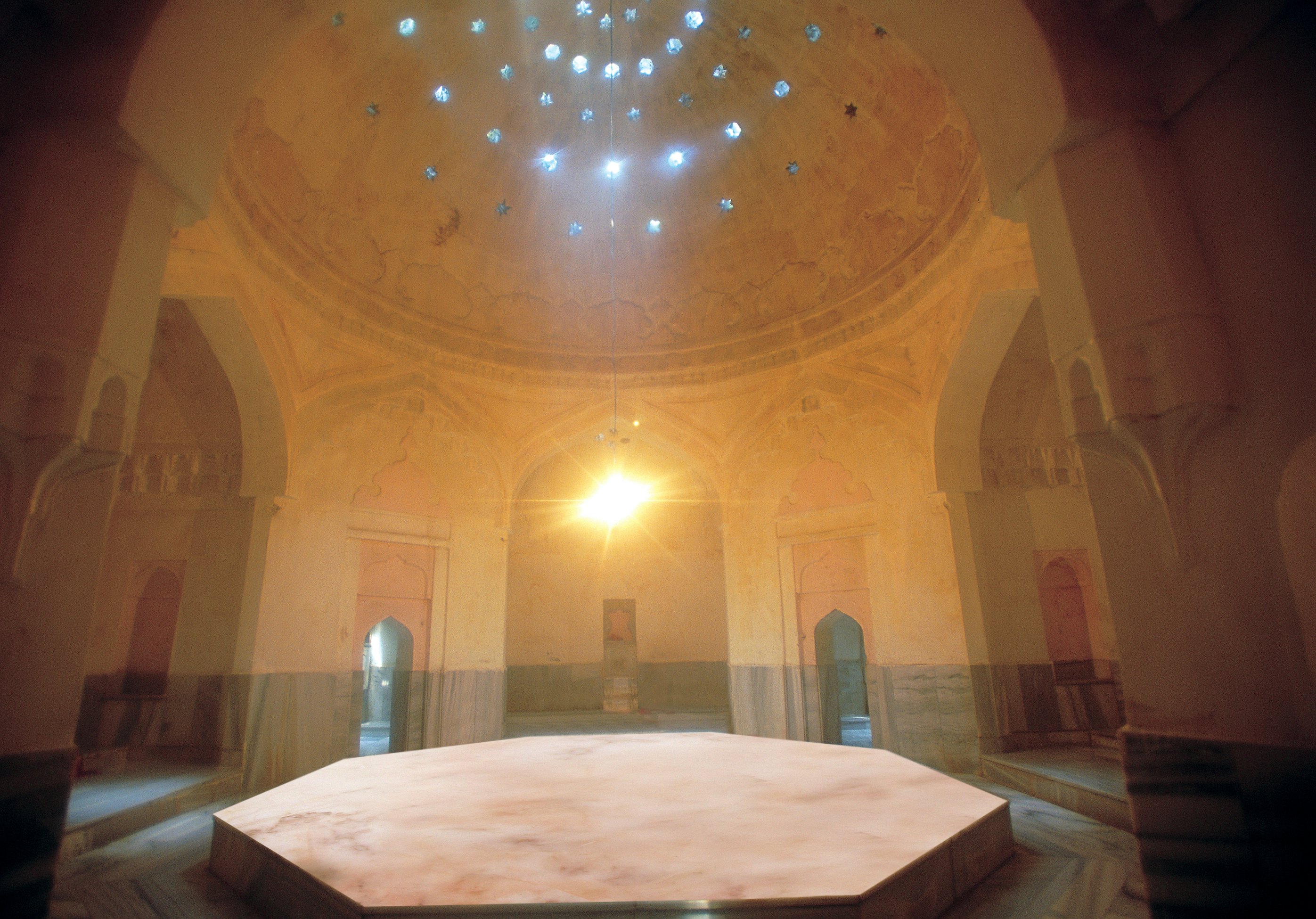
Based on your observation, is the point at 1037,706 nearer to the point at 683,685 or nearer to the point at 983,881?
the point at 983,881

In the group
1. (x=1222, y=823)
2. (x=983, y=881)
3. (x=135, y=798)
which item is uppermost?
(x=1222, y=823)

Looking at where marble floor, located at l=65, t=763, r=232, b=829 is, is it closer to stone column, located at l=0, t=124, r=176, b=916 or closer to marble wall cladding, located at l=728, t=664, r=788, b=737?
stone column, located at l=0, t=124, r=176, b=916

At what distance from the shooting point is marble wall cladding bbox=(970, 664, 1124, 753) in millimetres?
7207

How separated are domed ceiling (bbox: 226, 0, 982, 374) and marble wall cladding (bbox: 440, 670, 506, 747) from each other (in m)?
4.36

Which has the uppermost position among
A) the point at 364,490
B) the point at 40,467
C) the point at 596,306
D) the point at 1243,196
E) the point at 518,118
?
the point at 518,118

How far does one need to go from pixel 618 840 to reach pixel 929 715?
5.85 meters

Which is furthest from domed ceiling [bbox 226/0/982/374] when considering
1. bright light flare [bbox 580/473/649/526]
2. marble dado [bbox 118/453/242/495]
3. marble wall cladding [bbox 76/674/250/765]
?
marble wall cladding [bbox 76/674/250/765]

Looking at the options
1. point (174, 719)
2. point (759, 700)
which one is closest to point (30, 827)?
point (174, 719)

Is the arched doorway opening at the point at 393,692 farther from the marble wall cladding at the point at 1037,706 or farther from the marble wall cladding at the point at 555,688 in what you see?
the marble wall cladding at the point at 1037,706

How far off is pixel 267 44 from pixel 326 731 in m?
6.94

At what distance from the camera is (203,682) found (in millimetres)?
7203

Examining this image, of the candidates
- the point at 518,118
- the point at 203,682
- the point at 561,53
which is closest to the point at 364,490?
the point at 203,682

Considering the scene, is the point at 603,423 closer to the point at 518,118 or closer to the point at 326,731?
the point at 518,118

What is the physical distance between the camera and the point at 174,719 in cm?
716
